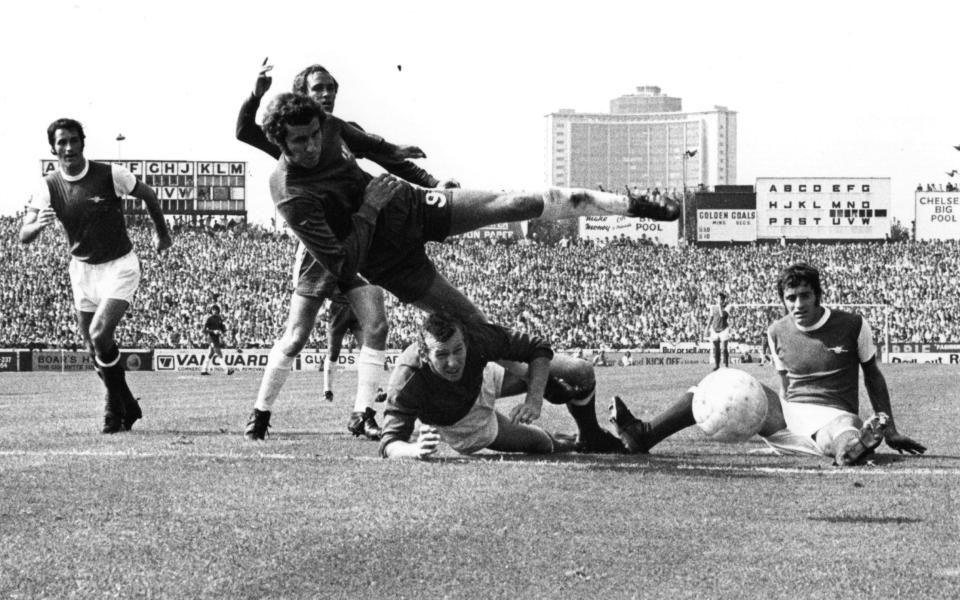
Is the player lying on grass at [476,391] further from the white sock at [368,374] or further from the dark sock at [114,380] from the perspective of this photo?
the dark sock at [114,380]

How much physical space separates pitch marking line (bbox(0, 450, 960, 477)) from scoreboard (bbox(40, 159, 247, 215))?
73.6 m

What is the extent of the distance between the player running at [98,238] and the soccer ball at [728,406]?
15.9 ft

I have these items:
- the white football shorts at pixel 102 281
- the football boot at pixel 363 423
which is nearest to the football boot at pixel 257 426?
the football boot at pixel 363 423

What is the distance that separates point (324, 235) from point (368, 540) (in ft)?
10.5

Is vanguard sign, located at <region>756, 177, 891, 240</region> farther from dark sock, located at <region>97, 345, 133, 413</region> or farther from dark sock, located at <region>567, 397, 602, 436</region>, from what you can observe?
dark sock, located at <region>567, 397, 602, 436</region>

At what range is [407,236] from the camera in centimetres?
890

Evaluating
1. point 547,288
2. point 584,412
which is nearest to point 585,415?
point 584,412

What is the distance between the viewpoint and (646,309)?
60625 millimetres

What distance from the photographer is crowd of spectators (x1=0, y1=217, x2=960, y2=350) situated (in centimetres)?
5453

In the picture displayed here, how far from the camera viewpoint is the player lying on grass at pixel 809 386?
32.0ft

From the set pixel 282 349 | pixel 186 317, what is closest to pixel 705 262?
pixel 186 317

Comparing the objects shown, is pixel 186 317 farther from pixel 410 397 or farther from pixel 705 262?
pixel 410 397

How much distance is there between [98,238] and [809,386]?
19.7ft

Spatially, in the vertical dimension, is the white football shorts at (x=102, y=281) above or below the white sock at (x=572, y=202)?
below
